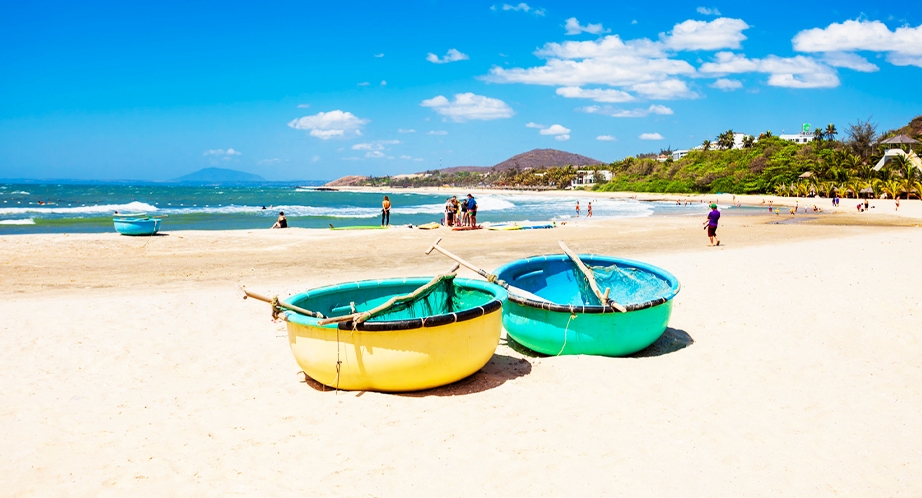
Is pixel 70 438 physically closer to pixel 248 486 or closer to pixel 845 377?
pixel 248 486

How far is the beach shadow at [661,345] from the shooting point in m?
6.76

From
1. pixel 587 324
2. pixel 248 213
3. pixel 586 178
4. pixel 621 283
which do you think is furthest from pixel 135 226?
pixel 586 178

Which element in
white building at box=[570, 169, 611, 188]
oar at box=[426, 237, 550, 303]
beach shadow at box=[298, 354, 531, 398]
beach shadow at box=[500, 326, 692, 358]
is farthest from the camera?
white building at box=[570, 169, 611, 188]

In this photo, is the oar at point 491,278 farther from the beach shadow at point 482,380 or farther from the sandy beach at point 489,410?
the beach shadow at point 482,380

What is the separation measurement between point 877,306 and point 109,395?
9814 mm

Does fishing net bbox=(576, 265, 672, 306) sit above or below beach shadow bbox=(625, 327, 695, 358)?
above

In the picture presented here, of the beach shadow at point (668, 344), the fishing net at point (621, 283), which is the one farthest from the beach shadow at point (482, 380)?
the fishing net at point (621, 283)

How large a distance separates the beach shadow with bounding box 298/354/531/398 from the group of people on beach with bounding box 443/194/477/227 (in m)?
17.9

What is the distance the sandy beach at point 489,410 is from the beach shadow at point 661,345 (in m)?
0.04

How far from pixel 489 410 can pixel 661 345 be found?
9.84 feet

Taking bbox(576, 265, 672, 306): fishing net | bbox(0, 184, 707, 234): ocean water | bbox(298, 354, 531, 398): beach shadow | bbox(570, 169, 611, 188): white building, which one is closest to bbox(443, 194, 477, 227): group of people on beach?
bbox(0, 184, 707, 234): ocean water

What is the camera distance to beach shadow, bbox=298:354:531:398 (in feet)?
17.9

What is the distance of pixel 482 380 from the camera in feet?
19.1

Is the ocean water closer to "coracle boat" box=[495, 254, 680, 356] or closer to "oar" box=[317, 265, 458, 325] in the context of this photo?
"oar" box=[317, 265, 458, 325]
